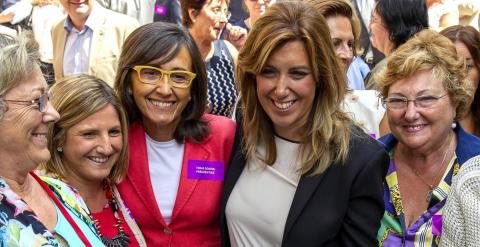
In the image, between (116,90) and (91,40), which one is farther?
(91,40)

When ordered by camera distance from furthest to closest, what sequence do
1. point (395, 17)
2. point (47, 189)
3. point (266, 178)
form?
point (395, 17), point (266, 178), point (47, 189)

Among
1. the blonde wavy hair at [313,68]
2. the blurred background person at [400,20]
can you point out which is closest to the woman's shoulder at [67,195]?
the blonde wavy hair at [313,68]

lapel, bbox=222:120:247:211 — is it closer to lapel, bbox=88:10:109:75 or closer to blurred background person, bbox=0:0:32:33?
lapel, bbox=88:10:109:75

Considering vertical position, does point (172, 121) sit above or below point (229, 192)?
above

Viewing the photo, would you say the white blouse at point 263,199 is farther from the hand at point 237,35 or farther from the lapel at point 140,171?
the hand at point 237,35

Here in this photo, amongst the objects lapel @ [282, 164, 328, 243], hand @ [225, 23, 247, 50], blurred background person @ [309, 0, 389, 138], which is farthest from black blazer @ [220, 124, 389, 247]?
hand @ [225, 23, 247, 50]

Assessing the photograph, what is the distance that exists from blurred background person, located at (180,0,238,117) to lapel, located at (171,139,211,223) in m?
1.23

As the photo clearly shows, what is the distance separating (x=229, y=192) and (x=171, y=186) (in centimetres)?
30

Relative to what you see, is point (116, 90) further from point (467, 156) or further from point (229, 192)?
point (467, 156)

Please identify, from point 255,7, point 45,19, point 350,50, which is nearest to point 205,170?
point 350,50

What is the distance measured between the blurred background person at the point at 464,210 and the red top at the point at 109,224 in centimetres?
133

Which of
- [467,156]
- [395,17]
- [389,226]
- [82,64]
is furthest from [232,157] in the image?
[82,64]

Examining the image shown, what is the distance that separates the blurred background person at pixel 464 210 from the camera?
2.50 metres

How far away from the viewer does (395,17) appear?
14.9 feet
